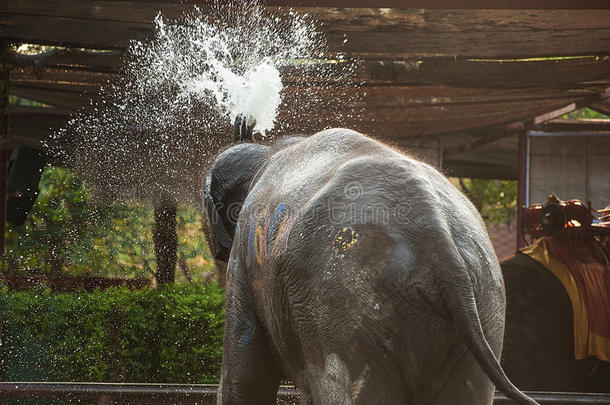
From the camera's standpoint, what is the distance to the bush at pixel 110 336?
611cm

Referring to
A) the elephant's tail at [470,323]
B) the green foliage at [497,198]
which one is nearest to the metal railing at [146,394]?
the elephant's tail at [470,323]

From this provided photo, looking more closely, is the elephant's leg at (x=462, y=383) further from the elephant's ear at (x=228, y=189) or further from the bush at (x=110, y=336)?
the bush at (x=110, y=336)

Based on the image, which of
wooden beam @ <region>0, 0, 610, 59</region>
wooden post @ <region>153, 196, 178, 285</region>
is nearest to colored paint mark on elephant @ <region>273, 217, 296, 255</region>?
wooden beam @ <region>0, 0, 610, 59</region>

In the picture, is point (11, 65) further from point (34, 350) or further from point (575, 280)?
point (575, 280)

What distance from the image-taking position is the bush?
6.11 metres

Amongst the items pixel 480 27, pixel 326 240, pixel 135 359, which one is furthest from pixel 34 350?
pixel 326 240

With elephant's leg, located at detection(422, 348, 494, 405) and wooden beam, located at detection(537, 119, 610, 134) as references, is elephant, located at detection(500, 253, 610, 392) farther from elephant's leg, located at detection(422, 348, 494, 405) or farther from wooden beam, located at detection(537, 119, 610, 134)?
elephant's leg, located at detection(422, 348, 494, 405)

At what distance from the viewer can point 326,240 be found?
2240mm

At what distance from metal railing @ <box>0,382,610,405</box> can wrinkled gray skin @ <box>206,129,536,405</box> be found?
7.66 ft

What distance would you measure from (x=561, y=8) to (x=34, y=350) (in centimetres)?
434

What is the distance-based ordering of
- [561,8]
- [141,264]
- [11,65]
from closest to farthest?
[561,8], [11,65], [141,264]

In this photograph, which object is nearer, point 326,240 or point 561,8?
point 326,240

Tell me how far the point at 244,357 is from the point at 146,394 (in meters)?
1.97

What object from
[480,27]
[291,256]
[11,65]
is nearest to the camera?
[291,256]
